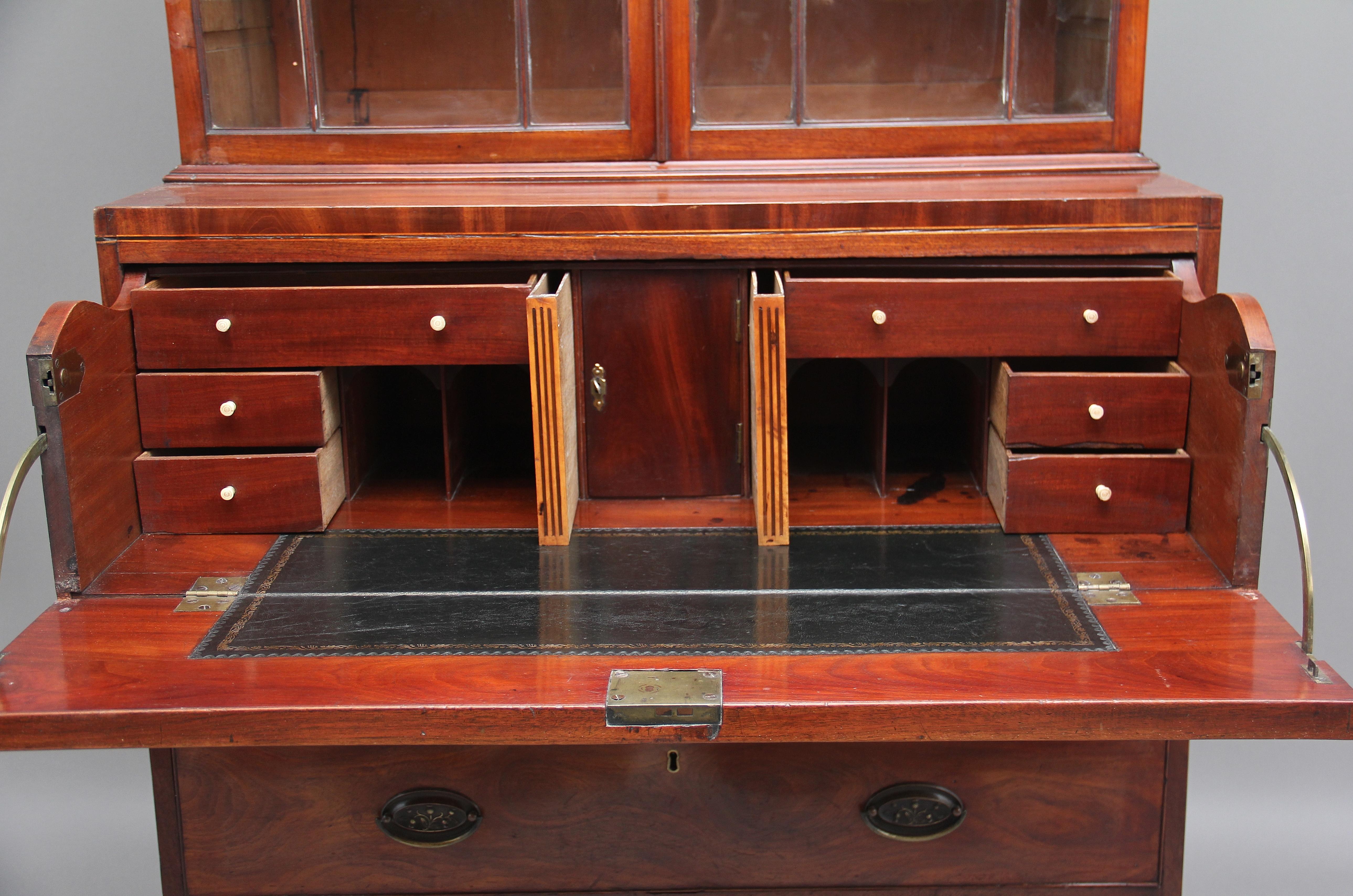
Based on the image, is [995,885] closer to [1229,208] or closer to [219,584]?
[219,584]

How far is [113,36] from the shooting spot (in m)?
2.81

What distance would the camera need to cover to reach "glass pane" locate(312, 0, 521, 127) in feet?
7.40

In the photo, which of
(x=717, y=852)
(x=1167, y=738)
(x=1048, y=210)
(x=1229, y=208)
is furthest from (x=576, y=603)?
(x=1229, y=208)

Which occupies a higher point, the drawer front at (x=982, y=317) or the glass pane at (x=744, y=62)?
the glass pane at (x=744, y=62)

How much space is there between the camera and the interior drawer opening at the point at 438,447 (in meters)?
2.15

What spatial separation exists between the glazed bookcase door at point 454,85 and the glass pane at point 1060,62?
597mm

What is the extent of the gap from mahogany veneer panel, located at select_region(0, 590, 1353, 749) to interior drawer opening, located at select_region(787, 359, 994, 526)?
0.48 meters

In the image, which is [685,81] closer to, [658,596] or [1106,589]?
[658,596]

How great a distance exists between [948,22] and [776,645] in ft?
3.75

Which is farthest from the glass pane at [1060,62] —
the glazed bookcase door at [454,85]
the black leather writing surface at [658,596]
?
the black leather writing surface at [658,596]

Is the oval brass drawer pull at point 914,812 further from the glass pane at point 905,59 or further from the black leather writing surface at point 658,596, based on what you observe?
the glass pane at point 905,59

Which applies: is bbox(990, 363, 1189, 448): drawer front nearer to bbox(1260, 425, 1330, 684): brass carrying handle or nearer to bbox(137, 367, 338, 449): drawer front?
bbox(1260, 425, 1330, 684): brass carrying handle

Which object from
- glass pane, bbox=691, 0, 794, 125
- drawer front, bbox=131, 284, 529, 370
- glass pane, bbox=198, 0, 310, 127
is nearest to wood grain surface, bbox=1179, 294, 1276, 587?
glass pane, bbox=691, 0, 794, 125

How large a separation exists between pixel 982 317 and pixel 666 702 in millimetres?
779
